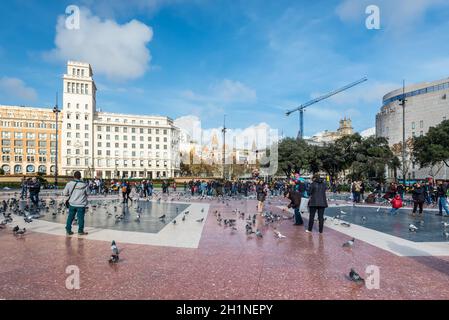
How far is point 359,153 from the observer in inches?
1882

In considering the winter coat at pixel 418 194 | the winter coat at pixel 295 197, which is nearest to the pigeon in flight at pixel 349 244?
the winter coat at pixel 295 197

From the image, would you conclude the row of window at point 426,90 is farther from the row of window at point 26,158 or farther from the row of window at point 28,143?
the row of window at point 26,158

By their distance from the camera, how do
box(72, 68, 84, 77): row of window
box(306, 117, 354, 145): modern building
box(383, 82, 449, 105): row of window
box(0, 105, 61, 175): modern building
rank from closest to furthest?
box(383, 82, 449, 105): row of window, box(72, 68, 84, 77): row of window, box(0, 105, 61, 175): modern building, box(306, 117, 354, 145): modern building

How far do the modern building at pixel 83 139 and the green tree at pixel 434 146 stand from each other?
77299 millimetres

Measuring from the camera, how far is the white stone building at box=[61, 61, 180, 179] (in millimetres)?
94438

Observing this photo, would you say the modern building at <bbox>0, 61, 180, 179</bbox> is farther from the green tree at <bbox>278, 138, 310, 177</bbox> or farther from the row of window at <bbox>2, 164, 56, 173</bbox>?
the green tree at <bbox>278, 138, 310, 177</bbox>

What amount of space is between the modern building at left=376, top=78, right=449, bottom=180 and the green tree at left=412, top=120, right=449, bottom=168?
2479cm

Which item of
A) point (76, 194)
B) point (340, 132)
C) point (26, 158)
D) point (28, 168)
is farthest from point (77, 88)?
point (340, 132)

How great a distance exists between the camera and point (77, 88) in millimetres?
93500

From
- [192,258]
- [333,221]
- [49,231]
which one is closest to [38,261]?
[192,258]

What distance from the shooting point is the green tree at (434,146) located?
133 feet

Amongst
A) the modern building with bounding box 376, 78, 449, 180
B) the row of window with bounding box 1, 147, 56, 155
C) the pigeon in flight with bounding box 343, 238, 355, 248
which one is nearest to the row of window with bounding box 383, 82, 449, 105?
the modern building with bounding box 376, 78, 449, 180

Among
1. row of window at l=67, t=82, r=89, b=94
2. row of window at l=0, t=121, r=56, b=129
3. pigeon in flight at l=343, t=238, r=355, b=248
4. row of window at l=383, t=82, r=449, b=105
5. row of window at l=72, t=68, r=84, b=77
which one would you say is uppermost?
row of window at l=72, t=68, r=84, b=77
